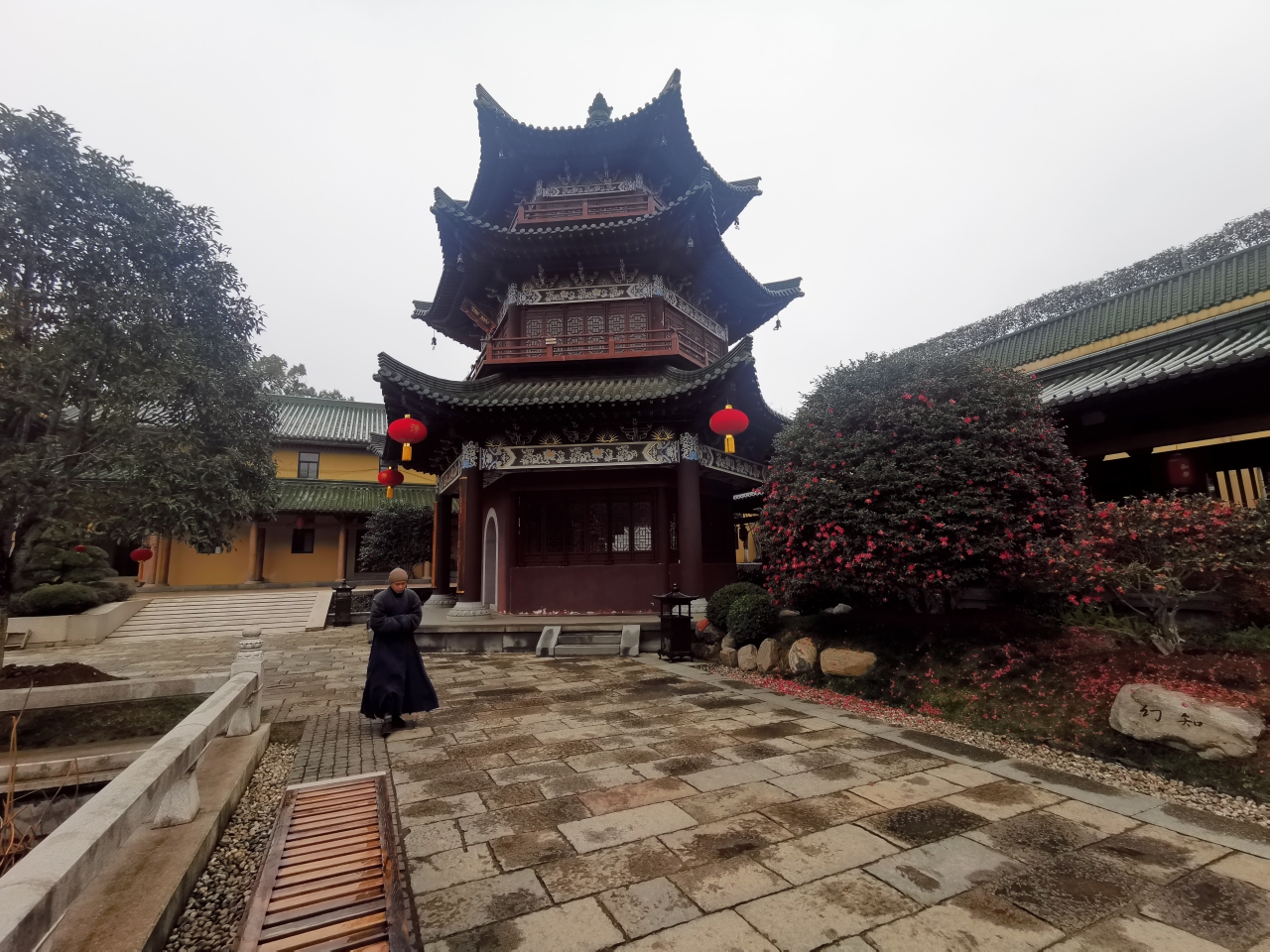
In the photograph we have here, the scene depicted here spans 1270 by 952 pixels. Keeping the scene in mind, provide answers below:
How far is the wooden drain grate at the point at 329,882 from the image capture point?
2.50 meters

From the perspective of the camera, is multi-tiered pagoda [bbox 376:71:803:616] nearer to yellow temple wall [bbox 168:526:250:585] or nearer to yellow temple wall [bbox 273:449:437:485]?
→ yellow temple wall [bbox 168:526:250:585]

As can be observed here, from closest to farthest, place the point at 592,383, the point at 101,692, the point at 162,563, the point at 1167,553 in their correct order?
the point at 101,692 < the point at 1167,553 < the point at 592,383 < the point at 162,563

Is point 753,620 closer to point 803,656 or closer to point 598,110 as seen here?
point 803,656

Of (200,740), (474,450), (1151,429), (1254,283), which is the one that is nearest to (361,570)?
(474,450)

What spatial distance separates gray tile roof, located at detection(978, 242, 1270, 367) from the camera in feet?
32.1

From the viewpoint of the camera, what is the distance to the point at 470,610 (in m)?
12.4

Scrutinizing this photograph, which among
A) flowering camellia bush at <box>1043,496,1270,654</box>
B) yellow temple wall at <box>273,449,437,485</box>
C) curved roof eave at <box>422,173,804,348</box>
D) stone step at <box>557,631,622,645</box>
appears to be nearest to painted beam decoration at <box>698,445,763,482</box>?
stone step at <box>557,631,622,645</box>

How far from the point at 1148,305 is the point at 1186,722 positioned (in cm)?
1035

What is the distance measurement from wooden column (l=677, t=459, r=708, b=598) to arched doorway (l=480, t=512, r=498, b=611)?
13.8ft

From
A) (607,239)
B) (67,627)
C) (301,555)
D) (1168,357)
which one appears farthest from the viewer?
(301,555)

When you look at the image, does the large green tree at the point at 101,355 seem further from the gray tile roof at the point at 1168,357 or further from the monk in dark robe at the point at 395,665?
the gray tile roof at the point at 1168,357

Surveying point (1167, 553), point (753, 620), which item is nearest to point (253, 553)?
point (753, 620)

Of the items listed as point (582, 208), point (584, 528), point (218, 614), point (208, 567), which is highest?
point (582, 208)

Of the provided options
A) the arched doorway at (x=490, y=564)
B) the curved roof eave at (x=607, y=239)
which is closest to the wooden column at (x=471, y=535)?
the arched doorway at (x=490, y=564)
